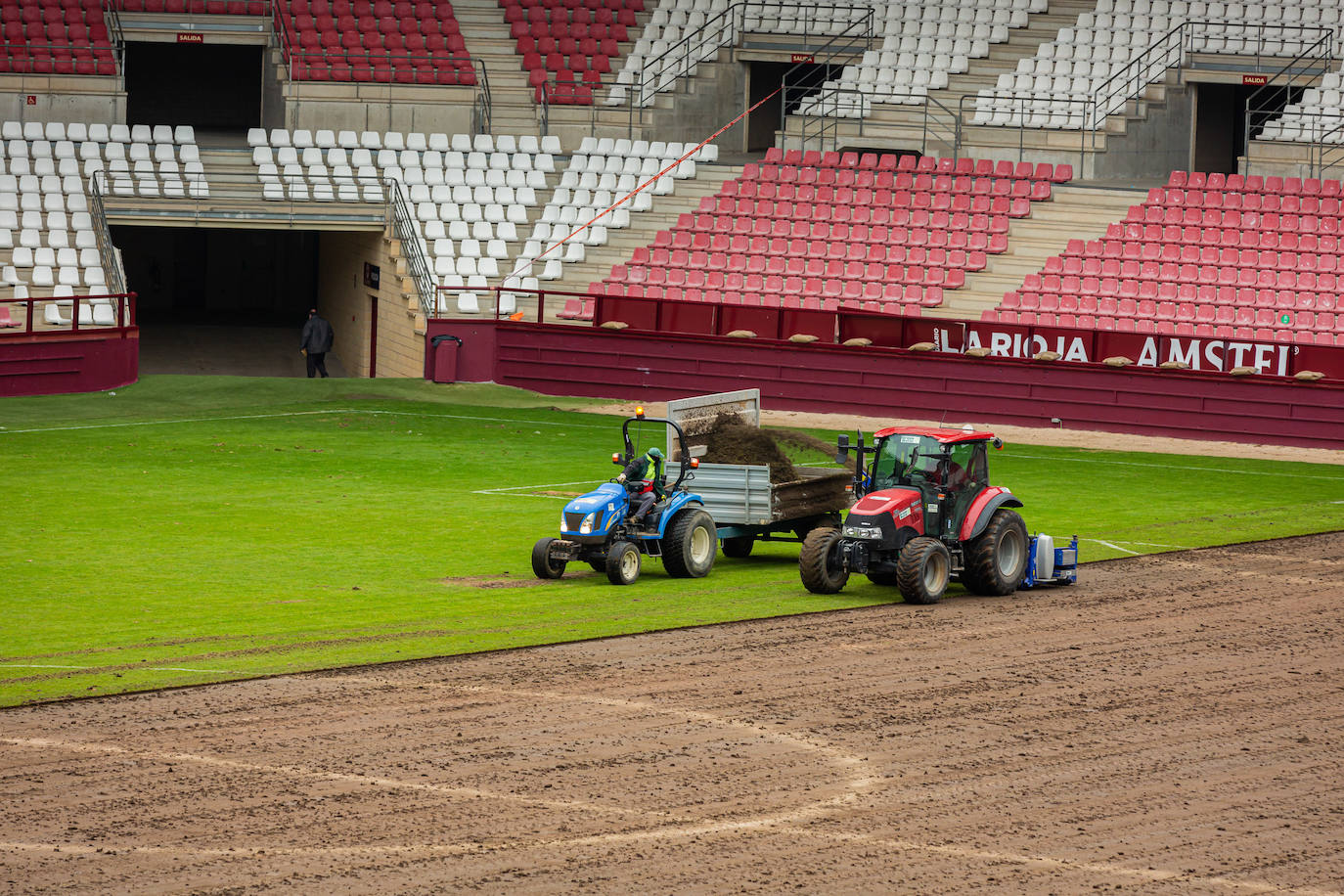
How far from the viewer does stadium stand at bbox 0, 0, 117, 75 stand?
40000 millimetres

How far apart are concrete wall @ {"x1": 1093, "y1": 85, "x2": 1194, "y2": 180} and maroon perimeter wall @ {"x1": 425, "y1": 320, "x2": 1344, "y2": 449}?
384 inches

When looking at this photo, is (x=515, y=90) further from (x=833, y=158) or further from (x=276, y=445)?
(x=276, y=445)

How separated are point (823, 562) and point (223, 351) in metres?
26.2

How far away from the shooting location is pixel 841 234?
3725cm

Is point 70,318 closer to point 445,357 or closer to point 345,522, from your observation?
point 445,357

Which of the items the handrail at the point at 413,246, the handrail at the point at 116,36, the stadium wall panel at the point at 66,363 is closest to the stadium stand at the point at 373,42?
the handrail at the point at 116,36

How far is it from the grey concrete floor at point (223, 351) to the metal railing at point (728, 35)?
9602 mm

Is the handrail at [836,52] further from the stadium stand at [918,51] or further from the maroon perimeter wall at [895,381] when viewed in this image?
the maroon perimeter wall at [895,381]

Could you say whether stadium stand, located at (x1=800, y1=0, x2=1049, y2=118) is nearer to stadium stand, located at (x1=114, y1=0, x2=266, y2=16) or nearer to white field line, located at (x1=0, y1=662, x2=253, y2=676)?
stadium stand, located at (x1=114, y1=0, x2=266, y2=16)

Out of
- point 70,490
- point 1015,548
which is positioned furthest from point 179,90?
point 1015,548

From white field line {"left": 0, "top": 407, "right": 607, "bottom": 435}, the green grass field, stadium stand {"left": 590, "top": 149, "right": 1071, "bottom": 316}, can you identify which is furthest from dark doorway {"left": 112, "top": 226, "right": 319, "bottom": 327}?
white field line {"left": 0, "top": 407, "right": 607, "bottom": 435}

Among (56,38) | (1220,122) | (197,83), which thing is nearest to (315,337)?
(56,38)

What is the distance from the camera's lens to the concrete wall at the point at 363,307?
3675 centimetres

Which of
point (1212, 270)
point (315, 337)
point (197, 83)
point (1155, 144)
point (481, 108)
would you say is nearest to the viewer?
point (1212, 270)
